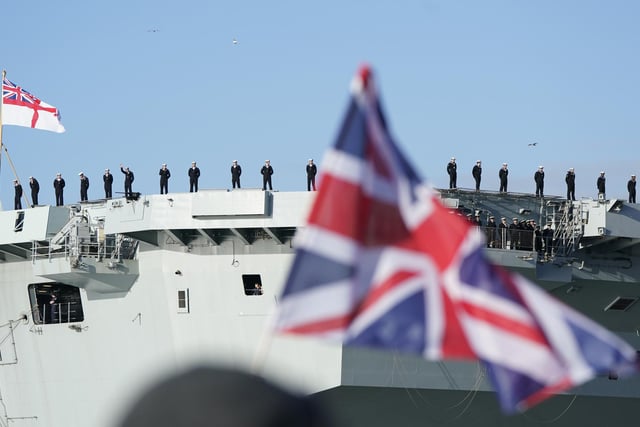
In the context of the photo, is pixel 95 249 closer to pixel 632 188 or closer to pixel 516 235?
pixel 516 235

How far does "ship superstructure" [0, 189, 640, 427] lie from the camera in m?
29.6

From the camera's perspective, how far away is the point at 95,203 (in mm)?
34312

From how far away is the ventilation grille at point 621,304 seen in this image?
31953mm

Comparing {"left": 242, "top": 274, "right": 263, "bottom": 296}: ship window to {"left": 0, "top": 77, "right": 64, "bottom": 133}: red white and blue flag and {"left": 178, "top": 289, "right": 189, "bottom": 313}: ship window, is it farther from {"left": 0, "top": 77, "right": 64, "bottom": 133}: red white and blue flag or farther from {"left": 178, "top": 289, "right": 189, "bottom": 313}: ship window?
{"left": 0, "top": 77, "right": 64, "bottom": 133}: red white and blue flag

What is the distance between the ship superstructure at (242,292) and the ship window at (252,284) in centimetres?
4

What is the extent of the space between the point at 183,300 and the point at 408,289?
84.0ft

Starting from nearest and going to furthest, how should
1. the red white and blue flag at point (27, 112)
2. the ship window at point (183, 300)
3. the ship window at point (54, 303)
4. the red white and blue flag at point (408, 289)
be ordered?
the red white and blue flag at point (408, 289) < the ship window at point (183, 300) < the ship window at point (54, 303) < the red white and blue flag at point (27, 112)

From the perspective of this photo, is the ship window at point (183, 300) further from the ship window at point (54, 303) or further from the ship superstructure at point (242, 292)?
the ship window at point (54, 303)

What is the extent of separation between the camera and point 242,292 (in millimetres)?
30406

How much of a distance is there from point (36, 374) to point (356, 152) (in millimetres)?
31327

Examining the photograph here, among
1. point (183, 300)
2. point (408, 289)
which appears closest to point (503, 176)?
point (183, 300)

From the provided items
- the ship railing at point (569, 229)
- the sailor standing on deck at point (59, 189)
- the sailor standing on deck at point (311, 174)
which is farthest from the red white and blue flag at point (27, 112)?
the ship railing at point (569, 229)

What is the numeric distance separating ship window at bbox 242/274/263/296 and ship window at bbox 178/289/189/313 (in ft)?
5.92

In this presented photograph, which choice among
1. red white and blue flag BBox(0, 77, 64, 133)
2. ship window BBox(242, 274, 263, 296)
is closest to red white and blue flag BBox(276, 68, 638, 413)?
ship window BBox(242, 274, 263, 296)
